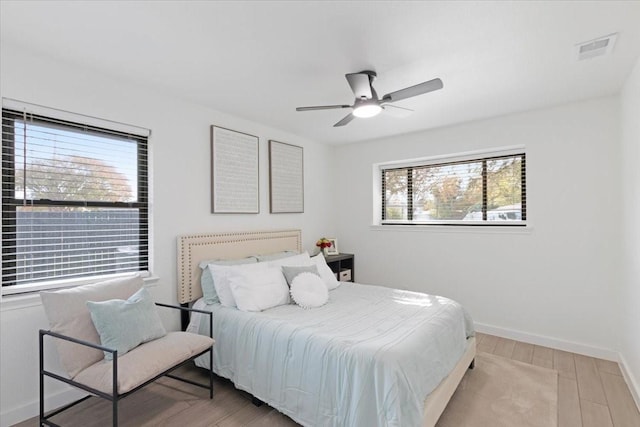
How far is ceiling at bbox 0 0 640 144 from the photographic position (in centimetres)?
173

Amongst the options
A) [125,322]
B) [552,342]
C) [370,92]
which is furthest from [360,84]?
[552,342]

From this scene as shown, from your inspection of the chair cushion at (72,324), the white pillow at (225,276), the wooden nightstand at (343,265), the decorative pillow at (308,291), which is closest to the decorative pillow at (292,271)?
the decorative pillow at (308,291)

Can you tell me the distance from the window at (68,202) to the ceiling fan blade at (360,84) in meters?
1.88

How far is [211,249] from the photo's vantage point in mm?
3184

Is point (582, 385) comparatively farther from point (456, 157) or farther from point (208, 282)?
point (208, 282)

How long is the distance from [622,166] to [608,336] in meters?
1.58

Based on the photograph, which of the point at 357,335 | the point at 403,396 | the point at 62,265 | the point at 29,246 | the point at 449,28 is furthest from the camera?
the point at 62,265

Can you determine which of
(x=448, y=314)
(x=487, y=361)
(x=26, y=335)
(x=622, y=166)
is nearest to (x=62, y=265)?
(x=26, y=335)

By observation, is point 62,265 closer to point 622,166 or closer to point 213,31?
point 213,31

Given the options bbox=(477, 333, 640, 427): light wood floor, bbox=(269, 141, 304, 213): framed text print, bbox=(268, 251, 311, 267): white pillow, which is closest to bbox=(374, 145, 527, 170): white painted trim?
bbox=(269, 141, 304, 213): framed text print

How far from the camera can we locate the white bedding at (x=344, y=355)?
1729mm

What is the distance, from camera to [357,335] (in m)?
2.06

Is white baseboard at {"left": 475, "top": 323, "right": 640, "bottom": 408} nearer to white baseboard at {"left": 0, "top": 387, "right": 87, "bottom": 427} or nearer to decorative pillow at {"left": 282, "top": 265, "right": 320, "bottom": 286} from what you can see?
decorative pillow at {"left": 282, "top": 265, "right": 320, "bottom": 286}

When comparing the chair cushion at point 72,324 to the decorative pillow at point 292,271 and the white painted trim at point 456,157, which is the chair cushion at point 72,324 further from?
the white painted trim at point 456,157
